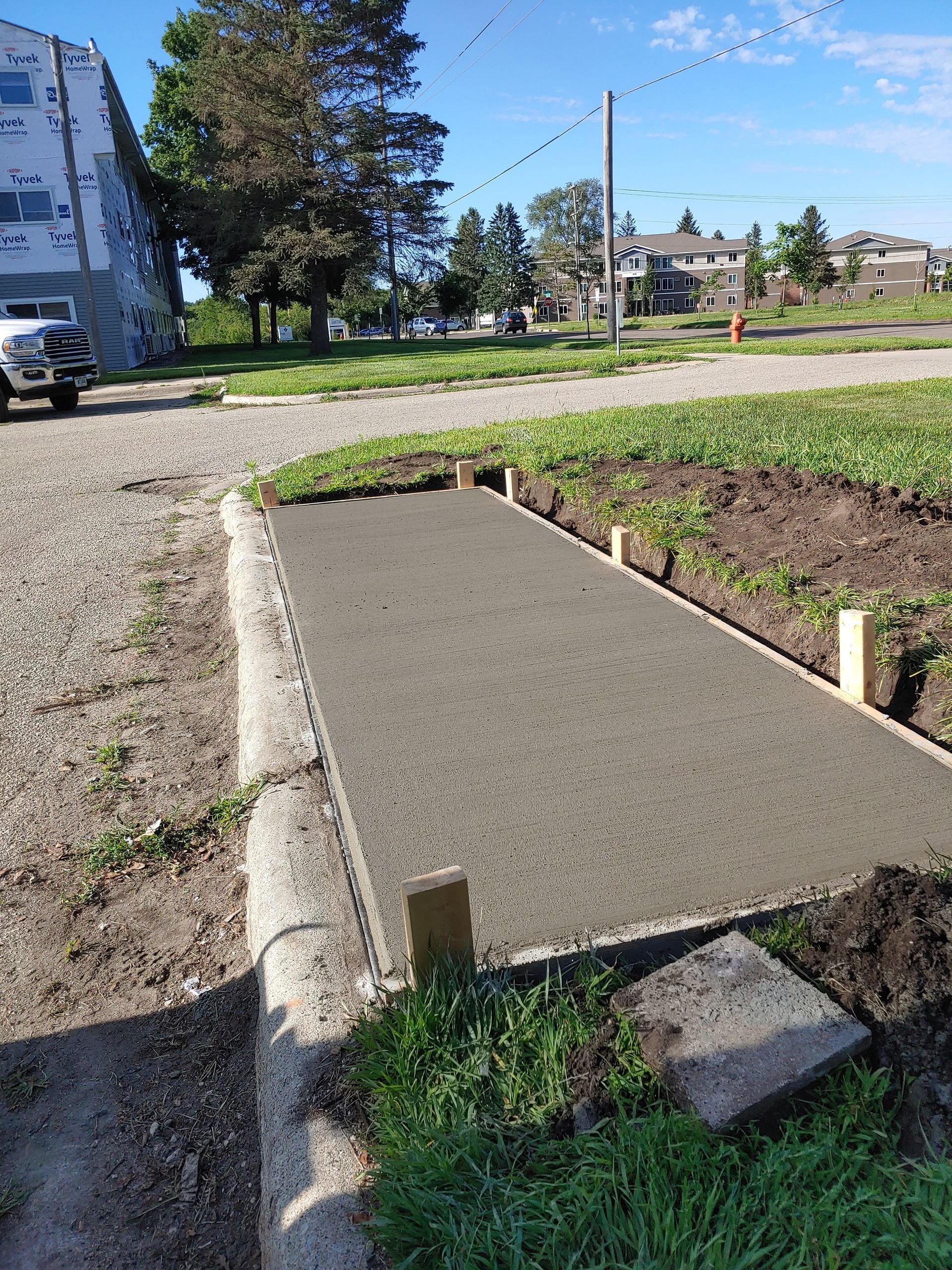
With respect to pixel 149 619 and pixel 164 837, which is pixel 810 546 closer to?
pixel 164 837

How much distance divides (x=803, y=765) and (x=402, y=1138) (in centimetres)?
191

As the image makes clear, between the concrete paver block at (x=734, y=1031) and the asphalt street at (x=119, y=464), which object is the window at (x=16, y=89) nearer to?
the asphalt street at (x=119, y=464)

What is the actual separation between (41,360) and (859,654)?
1757cm

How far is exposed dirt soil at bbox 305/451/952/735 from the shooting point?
373 cm

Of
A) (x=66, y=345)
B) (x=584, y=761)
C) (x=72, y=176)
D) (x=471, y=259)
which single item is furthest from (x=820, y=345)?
(x=471, y=259)

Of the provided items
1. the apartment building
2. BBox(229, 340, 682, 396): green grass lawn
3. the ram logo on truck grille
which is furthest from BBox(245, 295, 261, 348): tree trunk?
the ram logo on truck grille

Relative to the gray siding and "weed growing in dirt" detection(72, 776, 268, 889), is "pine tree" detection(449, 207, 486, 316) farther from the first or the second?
"weed growing in dirt" detection(72, 776, 268, 889)

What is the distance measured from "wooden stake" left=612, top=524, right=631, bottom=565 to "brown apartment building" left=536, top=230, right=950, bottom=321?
3654 inches

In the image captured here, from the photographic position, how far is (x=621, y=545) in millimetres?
5438

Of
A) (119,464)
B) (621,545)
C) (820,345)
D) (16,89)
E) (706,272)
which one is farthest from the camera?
(706,272)

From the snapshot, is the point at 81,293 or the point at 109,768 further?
the point at 81,293

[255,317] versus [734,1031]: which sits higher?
[255,317]

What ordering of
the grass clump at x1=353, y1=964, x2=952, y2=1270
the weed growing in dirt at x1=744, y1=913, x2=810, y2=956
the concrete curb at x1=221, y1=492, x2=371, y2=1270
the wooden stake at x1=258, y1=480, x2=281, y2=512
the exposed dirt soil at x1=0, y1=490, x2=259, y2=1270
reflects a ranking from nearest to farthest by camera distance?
the grass clump at x1=353, y1=964, x2=952, y2=1270
the concrete curb at x1=221, y1=492, x2=371, y2=1270
the exposed dirt soil at x1=0, y1=490, x2=259, y2=1270
the weed growing in dirt at x1=744, y1=913, x2=810, y2=956
the wooden stake at x1=258, y1=480, x2=281, y2=512

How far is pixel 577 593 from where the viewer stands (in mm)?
5062
